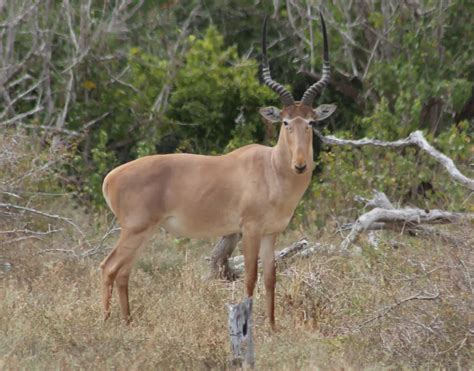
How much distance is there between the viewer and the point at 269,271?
30.2ft

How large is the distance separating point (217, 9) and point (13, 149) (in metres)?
6.68

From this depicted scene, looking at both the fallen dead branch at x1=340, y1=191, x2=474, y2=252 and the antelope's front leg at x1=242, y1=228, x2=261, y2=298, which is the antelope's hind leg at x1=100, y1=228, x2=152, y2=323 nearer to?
the antelope's front leg at x1=242, y1=228, x2=261, y2=298

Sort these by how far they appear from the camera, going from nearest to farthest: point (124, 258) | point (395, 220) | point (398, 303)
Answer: point (398, 303)
point (124, 258)
point (395, 220)

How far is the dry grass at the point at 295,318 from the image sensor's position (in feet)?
24.3

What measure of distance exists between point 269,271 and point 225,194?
0.77 m

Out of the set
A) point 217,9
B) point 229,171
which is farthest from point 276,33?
point 229,171

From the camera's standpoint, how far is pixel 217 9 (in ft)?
57.0

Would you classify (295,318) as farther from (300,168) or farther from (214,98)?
(214,98)

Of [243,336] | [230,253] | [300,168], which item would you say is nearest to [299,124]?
[300,168]

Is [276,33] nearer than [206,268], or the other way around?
[206,268]

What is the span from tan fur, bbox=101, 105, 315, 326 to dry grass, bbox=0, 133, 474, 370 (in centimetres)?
40

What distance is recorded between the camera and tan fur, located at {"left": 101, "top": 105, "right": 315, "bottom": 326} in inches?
360

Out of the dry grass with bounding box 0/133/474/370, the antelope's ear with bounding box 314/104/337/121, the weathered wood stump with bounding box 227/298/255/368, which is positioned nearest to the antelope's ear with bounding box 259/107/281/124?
the antelope's ear with bounding box 314/104/337/121

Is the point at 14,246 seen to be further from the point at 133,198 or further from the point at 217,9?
the point at 217,9
